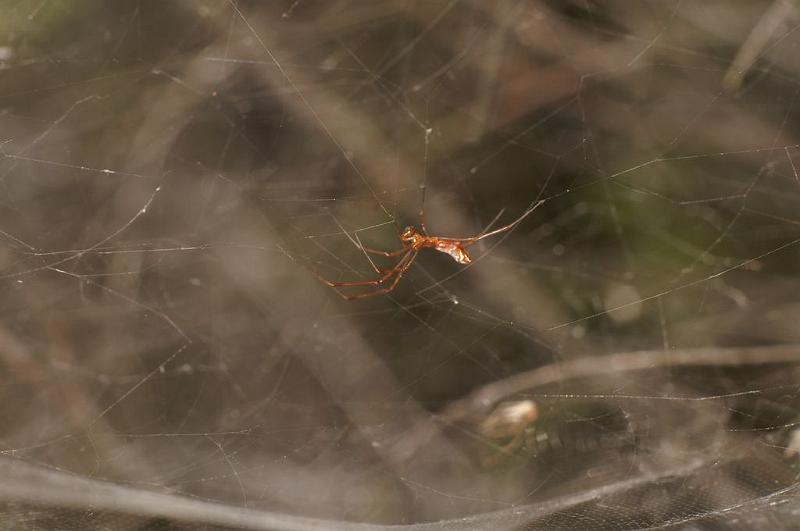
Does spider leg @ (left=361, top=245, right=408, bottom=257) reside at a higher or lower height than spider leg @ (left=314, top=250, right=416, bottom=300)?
higher

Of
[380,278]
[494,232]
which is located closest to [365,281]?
[380,278]

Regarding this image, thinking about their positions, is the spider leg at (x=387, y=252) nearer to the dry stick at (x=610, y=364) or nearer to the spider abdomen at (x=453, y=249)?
the spider abdomen at (x=453, y=249)

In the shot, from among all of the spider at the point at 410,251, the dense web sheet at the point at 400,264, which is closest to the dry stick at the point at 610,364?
the dense web sheet at the point at 400,264

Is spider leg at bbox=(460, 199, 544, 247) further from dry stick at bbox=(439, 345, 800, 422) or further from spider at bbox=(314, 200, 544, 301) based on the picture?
dry stick at bbox=(439, 345, 800, 422)

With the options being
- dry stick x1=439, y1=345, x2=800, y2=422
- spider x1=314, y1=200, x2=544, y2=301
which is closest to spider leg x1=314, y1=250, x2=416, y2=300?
spider x1=314, y1=200, x2=544, y2=301

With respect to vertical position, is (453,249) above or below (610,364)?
above

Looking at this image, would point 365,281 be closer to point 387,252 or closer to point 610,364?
point 387,252

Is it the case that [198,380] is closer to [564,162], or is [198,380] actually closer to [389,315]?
[389,315]
